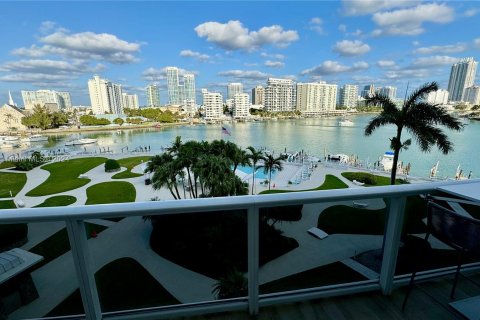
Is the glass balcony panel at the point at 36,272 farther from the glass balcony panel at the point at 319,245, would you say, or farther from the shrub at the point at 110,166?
the shrub at the point at 110,166

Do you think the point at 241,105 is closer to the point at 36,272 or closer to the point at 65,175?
the point at 65,175

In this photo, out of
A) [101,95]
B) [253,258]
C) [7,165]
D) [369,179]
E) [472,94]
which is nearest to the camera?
[253,258]

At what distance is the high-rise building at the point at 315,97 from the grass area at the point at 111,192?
442 ft

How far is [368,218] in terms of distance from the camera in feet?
7.91

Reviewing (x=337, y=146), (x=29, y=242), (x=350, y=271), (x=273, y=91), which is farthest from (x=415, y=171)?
(x=273, y=91)

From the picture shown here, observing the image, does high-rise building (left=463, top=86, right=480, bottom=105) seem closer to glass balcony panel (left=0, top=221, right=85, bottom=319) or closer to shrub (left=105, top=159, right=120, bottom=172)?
shrub (left=105, top=159, right=120, bottom=172)

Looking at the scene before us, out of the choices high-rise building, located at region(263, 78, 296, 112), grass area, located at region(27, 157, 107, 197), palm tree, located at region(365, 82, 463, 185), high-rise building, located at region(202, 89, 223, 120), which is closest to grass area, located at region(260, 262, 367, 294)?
palm tree, located at region(365, 82, 463, 185)

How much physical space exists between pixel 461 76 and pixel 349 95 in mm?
75945

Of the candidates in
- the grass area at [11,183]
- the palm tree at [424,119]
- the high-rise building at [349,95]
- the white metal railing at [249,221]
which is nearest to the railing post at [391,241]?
the white metal railing at [249,221]

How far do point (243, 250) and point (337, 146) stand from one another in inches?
1888

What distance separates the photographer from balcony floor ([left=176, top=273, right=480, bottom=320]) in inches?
80.2

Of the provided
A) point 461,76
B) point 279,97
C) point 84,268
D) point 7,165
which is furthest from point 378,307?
point 461,76

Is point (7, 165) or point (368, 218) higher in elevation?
point (368, 218)

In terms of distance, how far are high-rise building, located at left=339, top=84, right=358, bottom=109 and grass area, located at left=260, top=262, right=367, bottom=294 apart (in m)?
198
